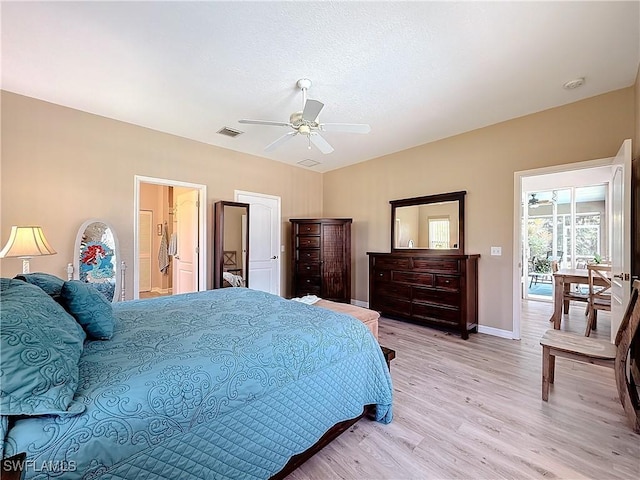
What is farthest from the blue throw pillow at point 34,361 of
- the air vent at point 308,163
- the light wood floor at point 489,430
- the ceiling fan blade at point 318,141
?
the air vent at point 308,163

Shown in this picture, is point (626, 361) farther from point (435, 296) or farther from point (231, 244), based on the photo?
point (231, 244)

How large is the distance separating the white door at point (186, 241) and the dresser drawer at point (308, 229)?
1.76 metres

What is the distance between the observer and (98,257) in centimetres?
334

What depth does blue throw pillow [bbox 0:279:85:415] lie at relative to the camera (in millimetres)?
779

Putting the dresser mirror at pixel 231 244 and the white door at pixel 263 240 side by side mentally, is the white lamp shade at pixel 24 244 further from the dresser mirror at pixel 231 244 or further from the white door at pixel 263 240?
the white door at pixel 263 240

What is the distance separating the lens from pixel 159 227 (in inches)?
254

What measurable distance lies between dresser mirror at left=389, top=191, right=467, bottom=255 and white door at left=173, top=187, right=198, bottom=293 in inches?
129

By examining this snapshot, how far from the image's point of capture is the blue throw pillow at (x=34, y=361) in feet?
2.56

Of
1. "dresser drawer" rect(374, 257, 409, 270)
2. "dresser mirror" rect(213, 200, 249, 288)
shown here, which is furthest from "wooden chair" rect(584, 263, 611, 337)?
"dresser mirror" rect(213, 200, 249, 288)

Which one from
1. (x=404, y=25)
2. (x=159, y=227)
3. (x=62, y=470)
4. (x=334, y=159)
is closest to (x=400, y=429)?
(x=62, y=470)

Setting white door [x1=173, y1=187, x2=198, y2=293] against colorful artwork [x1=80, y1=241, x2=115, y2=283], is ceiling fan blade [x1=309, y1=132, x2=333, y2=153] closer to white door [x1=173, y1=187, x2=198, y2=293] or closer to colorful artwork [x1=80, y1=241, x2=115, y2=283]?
white door [x1=173, y1=187, x2=198, y2=293]

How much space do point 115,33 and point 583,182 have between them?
7976 millimetres

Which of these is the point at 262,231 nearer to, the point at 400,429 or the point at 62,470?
the point at 400,429

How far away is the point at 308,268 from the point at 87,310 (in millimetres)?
3772
